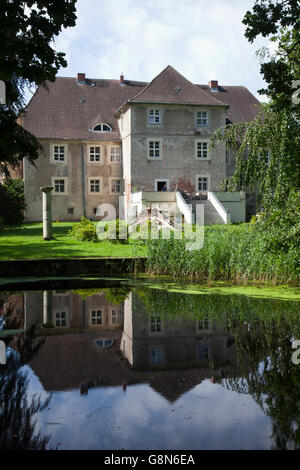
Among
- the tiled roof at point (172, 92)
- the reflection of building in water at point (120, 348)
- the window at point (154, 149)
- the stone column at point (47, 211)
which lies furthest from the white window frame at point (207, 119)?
the reflection of building in water at point (120, 348)

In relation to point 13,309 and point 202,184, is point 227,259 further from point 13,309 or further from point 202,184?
point 202,184

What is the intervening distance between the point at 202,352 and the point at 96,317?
2884mm

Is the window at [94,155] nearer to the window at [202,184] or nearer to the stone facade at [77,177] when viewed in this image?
the stone facade at [77,177]

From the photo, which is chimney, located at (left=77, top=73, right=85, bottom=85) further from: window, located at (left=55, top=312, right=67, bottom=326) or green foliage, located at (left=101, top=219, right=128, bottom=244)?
window, located at (left=55, top=312, right=67, bottom=326)

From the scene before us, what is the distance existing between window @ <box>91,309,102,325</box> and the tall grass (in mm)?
3702

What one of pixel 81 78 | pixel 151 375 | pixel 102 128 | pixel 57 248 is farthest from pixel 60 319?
pixel 81 78

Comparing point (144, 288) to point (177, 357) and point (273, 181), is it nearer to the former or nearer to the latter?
point (273, 181)

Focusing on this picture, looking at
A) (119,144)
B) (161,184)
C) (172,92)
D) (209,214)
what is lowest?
(209,214)

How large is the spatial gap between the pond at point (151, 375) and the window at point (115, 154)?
2683cm

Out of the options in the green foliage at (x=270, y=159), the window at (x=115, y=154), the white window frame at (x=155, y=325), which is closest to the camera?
the white window frame at (x=155, y=325)

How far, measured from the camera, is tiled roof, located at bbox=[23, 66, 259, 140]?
3406 cm

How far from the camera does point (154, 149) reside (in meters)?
34.0

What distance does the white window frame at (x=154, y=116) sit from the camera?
33.7 m

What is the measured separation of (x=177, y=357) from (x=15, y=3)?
207 inches
